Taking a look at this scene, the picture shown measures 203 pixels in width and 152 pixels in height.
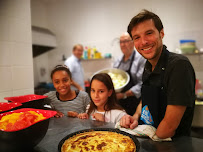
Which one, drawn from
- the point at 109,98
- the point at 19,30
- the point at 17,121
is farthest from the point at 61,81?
the point at 17,121

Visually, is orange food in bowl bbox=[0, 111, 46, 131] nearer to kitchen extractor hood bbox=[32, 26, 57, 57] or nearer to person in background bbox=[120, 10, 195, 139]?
person in background bbox=[120, 10, 195, 139]

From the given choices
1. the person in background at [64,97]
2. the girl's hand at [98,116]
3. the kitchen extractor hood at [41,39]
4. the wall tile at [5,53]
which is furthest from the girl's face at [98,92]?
the kitchen extractor hood at [41,39]

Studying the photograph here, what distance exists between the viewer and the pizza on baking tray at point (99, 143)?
943 millimetres

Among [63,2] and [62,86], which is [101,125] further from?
[63,2]

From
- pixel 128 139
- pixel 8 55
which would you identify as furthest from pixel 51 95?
pixel 128 139

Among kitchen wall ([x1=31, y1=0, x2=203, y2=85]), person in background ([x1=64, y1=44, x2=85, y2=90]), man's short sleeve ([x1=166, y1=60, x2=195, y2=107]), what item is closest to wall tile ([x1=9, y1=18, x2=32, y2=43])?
man's short sleeve ([x1=166, y1=60, x2=195, y2=107])

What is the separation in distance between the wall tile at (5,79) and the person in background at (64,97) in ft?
1.48

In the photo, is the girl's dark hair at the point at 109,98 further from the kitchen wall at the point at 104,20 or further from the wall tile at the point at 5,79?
the kitchen wall at the point at 104,20

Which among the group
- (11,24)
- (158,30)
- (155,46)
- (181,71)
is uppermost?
(11,24)

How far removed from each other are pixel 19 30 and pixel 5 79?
603 millimetres

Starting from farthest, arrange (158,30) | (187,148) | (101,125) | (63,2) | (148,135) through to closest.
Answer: (63,2) < (101,125) < (158,30) < (148,135) < (187,148)

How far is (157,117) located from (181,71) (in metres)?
0.38

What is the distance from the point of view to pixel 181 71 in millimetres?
983

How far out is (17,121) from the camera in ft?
2.89
